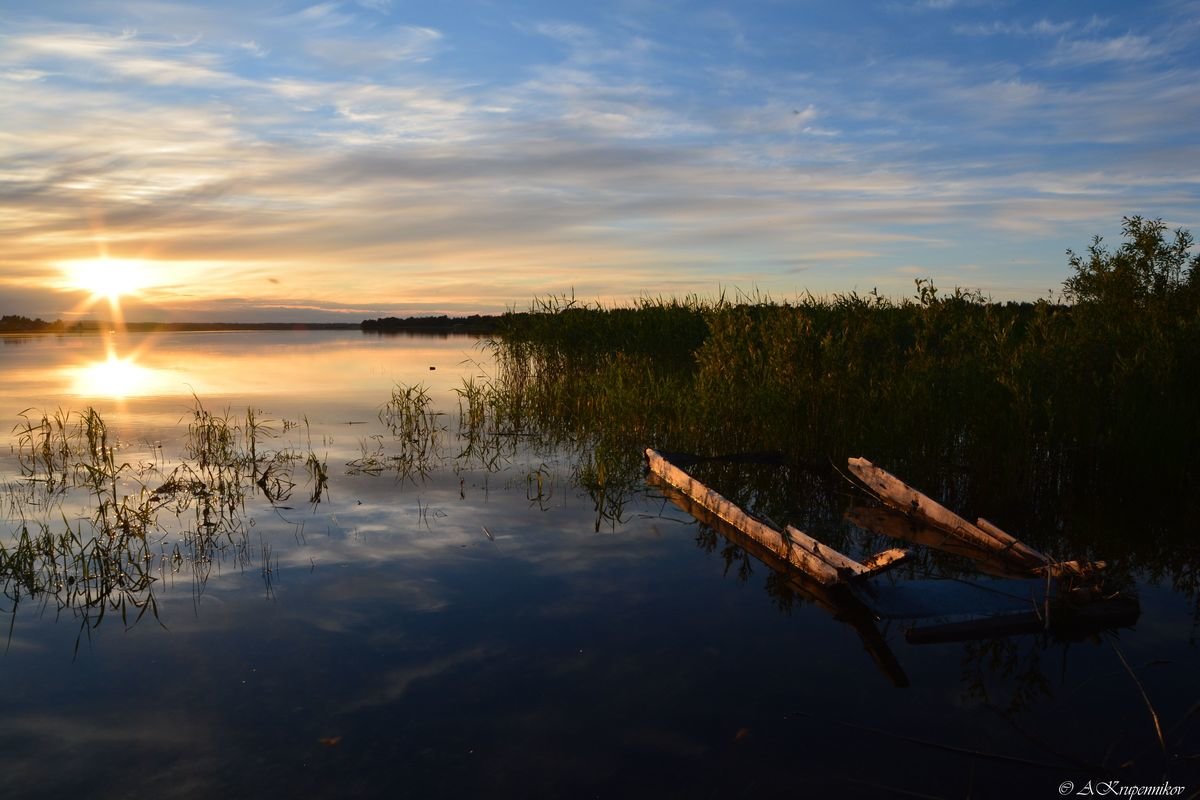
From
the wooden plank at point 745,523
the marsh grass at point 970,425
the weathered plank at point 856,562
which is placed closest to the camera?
the weathered plank at point 856,562

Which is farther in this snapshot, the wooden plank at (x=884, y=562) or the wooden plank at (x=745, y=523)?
the wooden plank at (x=745, y=523)

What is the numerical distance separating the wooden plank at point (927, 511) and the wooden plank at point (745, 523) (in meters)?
1.91

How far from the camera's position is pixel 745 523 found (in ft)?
30.3

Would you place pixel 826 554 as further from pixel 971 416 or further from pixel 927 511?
pixel 971 416

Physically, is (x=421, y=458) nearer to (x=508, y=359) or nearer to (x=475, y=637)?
(x=475, y=637)

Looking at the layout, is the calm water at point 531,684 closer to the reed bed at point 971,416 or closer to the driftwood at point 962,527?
the driftwood at point 962,527

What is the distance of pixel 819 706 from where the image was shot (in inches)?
224

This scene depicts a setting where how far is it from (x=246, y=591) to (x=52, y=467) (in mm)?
8026

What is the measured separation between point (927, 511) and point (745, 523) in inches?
84.6

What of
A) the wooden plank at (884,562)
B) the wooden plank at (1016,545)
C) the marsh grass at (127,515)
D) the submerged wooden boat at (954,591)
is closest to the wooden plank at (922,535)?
the submerged wooden boat at (954,591)

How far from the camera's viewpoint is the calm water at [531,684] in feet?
16.1

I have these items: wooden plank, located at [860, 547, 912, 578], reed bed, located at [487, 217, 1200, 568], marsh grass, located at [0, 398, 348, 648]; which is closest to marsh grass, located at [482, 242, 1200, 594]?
reed bed, located at [487, 217, 1200, 568]

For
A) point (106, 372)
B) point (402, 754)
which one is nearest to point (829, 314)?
point (402, 754)

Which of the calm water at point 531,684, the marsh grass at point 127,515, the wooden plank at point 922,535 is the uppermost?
the marsh grass at point 127,515
